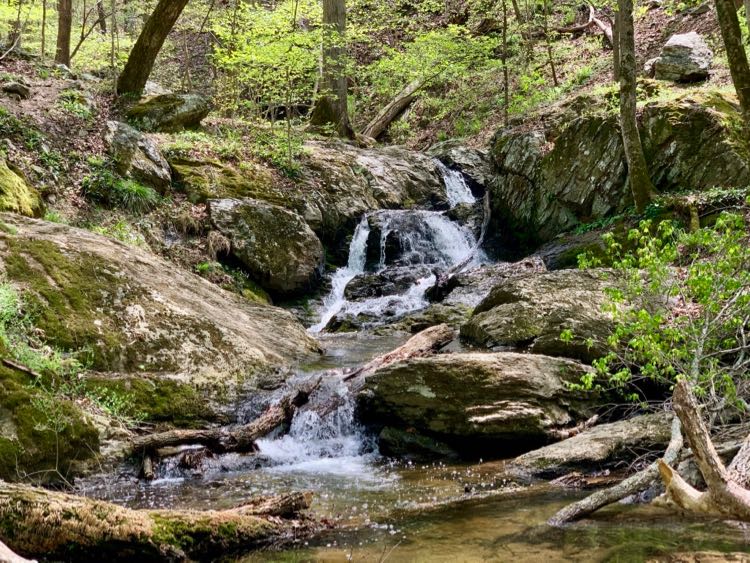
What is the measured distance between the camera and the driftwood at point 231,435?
5891 mm

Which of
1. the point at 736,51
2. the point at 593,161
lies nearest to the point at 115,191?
the point at 593,161

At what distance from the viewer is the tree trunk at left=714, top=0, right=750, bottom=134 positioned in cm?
748

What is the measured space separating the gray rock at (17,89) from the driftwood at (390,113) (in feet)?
42.2

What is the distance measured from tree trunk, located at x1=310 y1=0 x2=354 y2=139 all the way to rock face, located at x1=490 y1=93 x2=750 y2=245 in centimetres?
534

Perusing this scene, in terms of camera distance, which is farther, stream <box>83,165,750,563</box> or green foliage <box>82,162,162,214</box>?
green foliage <box>82,162,162,214</box>

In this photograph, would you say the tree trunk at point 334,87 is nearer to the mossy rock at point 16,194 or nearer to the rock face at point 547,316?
the mossy rock at point 16,194

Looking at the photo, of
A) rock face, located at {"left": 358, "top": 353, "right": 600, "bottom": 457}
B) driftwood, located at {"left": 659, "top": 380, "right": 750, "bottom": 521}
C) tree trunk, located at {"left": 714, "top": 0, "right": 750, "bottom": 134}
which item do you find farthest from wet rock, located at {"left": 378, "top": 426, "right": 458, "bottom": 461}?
tree trunk, located at {"left": 714, "top": 0, "right": 750, "bottom": 134}

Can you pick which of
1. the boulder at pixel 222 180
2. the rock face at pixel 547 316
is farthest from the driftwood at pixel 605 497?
the boulder at pixel 222 180

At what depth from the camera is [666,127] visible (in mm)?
12211

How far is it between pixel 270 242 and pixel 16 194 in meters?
5.03

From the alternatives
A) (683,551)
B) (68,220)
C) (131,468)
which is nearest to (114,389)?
(131,468)

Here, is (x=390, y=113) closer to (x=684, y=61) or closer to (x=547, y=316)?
(x=684, y=61)

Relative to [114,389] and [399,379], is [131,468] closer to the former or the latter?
[114,389]

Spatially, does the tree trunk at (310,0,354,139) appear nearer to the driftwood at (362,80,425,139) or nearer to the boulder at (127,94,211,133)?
the driftwood at (362,80,425,139)
